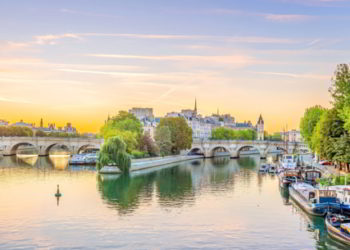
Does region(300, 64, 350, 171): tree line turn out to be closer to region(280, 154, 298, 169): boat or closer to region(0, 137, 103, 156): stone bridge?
region(280, 154, 298, 169): boat

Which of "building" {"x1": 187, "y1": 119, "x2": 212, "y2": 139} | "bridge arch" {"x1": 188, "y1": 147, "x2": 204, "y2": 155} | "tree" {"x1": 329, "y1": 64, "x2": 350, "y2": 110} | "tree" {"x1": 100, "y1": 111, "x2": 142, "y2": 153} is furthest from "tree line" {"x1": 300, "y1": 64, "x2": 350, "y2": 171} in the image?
"building" {"x1": 187, "y1": 119, "x2": 212, "y2": 139}

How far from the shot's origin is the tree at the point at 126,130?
78938 millimetres

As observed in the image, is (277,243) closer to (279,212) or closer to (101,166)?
(279,212)

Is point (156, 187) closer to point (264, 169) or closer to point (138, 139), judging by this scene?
point (264, 169)

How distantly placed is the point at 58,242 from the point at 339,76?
125ft

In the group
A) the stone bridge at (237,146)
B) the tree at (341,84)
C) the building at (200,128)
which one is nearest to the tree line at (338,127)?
the tree at (341,84)

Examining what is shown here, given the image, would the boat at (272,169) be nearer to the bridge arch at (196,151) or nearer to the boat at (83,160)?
the boat at (83,160)

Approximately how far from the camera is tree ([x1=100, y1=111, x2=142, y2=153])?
78.9 metres

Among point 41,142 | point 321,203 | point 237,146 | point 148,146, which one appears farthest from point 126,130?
point 321,203

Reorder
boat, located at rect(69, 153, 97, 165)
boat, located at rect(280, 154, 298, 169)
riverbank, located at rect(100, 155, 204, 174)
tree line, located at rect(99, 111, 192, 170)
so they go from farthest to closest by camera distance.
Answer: boat, located at rect(69, 153, 97, 165)
boat, located at rect(280, 154, 298, 169)
riverbank, located at rect(100, 155, 204, 174)
tree line, located at rect(99, 111, 192, 170)

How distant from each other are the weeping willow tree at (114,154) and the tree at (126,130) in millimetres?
7802

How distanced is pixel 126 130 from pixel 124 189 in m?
39.0

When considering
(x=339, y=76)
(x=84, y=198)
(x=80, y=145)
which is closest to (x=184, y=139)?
(x=80, y=145)

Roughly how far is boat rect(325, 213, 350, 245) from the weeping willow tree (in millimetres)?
38574
